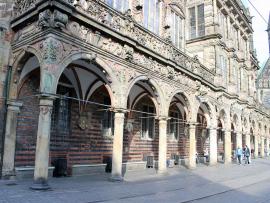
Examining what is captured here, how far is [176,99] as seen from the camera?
18.5 m

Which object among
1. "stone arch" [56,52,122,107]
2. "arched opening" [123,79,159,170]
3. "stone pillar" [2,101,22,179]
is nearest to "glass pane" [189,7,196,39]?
"arched opening" [123,79,159,170]

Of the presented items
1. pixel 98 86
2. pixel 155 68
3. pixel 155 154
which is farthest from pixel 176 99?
pixel 98 86

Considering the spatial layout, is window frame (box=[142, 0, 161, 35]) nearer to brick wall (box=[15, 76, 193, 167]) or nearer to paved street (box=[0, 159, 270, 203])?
brick wall (box=[15, 76, 193, 167])

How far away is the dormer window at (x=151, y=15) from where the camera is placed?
15942mm

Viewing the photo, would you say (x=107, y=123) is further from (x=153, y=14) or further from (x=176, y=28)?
(x=176, y=28)

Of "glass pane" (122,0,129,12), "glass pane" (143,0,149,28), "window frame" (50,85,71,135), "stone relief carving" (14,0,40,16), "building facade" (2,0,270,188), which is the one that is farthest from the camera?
"glass pane" (143,0,149,28)

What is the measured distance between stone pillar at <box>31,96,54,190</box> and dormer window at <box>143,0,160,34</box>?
8603mm

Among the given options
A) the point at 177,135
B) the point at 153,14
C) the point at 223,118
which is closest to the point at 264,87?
the point at 223,118

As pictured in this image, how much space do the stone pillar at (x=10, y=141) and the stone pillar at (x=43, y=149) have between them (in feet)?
7.34

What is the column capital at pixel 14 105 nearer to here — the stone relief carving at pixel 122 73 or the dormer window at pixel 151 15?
the stone relief carving at pixel 122 73

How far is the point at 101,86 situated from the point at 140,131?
14.7 ft

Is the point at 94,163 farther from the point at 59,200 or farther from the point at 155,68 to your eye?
the point at 59,200

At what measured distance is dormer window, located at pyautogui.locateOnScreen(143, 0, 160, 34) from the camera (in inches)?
628

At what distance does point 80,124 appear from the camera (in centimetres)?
1338
